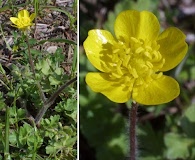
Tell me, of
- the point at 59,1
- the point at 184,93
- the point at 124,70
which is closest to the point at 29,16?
the point at 59,1

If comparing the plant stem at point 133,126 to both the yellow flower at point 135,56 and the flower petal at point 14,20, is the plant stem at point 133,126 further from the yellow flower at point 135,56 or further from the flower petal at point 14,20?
the flower petal at point 14,20

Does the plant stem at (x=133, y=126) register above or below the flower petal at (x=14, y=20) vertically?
below

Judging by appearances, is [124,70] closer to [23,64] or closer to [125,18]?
A: [125,18]

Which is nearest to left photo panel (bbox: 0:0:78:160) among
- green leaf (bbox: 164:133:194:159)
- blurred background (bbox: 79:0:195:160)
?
blurred background (bbox: 79:0:195:160)

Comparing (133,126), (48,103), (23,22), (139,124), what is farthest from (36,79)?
(139,124)

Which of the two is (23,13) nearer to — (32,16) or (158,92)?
(32,16)

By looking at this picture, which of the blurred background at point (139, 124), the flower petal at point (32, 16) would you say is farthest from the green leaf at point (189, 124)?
the flower petal at point (32, 16)
